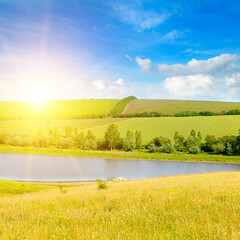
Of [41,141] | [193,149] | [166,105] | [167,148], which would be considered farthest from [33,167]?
[166,105]

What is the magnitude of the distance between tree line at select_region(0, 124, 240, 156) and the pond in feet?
44.6

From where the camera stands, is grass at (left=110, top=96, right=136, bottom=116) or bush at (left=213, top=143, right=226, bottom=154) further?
grass at (left=110, top=96, right=136, bottom=116)

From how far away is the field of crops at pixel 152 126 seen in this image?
114m

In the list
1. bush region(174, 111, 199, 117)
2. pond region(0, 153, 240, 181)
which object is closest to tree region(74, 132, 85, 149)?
pond region(0, 153, 240, 181)

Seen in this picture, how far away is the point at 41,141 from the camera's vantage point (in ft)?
359

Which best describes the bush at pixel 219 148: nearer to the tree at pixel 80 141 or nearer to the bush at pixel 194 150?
the bush at pixel 194 150

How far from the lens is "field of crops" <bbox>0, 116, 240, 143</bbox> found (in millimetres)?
113875

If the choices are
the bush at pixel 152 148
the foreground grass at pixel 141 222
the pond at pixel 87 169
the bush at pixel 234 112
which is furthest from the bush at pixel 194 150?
the foreground grass at pixel 141 222

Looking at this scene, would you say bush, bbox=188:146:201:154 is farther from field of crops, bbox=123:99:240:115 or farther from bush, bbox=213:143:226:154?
field of crops, bbox=123:99:240:115

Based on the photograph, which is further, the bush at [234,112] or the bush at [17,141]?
the bush at [234,112]

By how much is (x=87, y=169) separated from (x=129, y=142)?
34483mm

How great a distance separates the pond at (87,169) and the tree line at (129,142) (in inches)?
535

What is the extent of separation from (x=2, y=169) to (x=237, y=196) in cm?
7033

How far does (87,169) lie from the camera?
69.9 metres
